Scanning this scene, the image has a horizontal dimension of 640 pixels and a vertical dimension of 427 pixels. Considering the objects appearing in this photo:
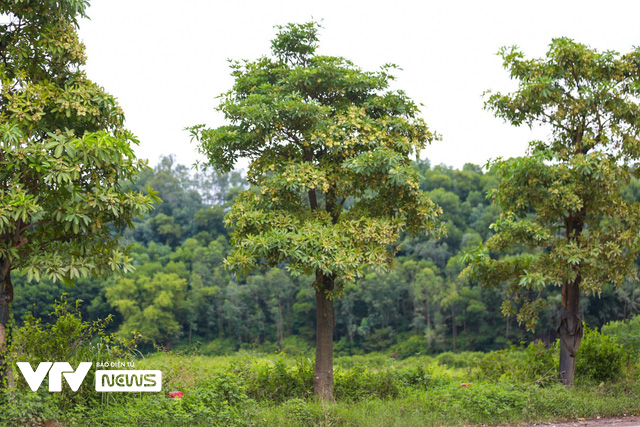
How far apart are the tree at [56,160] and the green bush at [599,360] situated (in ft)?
29.3

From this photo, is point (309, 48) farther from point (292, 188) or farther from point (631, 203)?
point (631, 203)

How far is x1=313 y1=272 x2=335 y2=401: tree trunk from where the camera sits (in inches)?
390

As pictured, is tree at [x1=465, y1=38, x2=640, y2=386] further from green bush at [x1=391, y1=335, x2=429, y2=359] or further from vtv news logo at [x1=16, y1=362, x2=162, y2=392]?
green bush at [x1=391, y1=335, x2=429, y2=359]

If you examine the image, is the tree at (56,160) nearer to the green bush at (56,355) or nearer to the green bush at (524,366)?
the green bush at (56,355)

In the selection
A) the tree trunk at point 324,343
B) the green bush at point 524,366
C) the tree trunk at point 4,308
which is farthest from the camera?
the green bush at point 524,366

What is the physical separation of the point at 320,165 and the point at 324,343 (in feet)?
9.88

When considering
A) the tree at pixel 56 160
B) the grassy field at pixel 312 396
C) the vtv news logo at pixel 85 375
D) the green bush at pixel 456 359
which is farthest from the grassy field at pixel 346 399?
the green bush at pixel 456 359

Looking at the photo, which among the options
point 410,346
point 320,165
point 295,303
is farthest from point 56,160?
point 295,303

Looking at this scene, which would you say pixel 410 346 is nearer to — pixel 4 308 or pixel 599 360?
pixel 599 360

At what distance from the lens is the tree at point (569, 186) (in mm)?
10445

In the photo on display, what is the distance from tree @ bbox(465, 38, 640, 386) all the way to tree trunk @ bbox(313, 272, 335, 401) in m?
2.98

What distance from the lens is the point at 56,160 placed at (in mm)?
6684

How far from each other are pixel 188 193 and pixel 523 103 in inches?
3008

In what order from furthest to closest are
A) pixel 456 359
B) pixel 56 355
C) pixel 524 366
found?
1. pixel 456 359
2. pixel 524 366
3. pixel 56 355
